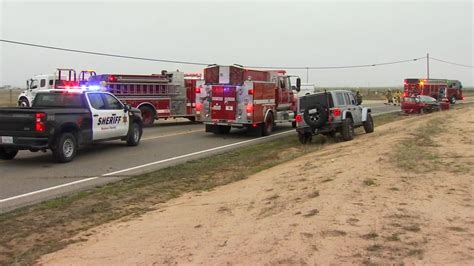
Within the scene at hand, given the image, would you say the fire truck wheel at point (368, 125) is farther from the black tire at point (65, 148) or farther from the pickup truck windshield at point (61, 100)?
the black tire at point (65, 148)

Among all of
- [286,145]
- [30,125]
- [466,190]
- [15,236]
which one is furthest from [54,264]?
[286,145]

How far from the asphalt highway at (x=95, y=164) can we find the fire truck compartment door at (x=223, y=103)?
3.10 ft

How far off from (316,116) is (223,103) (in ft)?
14.0

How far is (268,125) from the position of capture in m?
21.8

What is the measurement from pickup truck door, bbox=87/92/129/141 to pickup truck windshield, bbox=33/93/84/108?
31 cm

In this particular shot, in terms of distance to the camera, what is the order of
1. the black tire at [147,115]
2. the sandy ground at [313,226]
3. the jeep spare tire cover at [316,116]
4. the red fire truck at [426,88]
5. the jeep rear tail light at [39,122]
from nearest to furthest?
the sandy ground at [313,226] < the jeep rear tail light at [39,122] < the jeep spare tire cover at [316,116] < the black tire at [147,115] < the red fire truck at [426,88]

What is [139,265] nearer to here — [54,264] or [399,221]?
[54,264]

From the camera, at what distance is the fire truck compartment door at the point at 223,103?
20.8 meters

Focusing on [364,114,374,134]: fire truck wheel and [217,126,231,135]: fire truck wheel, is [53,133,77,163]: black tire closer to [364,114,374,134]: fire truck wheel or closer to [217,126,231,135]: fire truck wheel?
[217,126,231,135]: fire truck wheel

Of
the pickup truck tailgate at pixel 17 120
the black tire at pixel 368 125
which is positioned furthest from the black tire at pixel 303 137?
the pickup truck tailgate at pixel 17 120

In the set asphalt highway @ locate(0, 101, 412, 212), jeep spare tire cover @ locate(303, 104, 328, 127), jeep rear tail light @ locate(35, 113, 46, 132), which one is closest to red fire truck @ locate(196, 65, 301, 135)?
asphalt highway @ locate(0, 101, 412, 212)

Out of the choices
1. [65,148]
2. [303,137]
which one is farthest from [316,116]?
[65,148]

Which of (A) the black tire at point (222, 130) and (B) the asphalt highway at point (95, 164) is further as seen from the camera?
(A) the black tire at point (222, 130)

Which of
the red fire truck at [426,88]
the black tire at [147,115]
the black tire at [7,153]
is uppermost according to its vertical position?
the red fire truck at [426,88]
